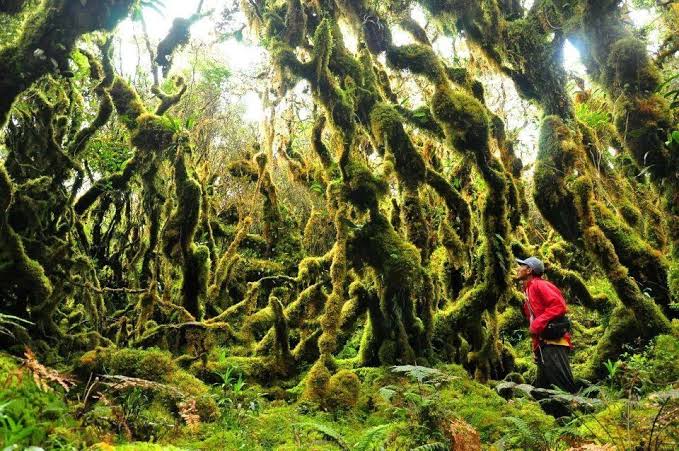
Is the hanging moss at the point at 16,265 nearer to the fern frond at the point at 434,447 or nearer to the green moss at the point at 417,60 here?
the fern frond at the point at 434,447

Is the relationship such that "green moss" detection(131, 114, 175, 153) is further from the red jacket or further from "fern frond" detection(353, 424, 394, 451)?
the red jacket

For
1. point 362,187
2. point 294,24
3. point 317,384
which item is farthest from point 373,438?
point 294,24

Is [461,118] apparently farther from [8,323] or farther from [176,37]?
[8,323]

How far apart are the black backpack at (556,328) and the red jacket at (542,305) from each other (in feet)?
0.17

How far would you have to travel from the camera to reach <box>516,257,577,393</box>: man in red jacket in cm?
581

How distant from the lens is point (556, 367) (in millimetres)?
5816

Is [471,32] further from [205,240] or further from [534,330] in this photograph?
[205,240]

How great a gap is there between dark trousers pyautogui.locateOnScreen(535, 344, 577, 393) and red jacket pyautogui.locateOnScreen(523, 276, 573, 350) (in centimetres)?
17

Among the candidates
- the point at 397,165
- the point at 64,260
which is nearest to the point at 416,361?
the point at 397,165

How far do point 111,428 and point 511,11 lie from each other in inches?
327

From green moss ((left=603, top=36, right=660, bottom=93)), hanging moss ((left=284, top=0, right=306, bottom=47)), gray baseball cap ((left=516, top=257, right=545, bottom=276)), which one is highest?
hanging moss ((left=284, top=0, right=306, bottom=47))

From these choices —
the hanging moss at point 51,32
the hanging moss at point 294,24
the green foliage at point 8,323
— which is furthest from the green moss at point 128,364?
the hanging moss at point 294,24

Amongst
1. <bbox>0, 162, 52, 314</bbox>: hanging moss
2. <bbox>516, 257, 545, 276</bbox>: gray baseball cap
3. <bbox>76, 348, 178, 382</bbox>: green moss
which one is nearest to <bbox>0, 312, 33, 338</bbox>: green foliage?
<bbox>0, 162, 52, 314</bbox>: hanging moss

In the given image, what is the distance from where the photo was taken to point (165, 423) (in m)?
4.86
